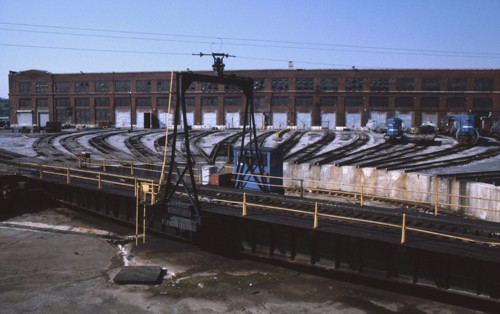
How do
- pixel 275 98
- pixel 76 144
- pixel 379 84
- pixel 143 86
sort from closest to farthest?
1. pixel 76 144
2. pixel 379 84
3. pixel 275 98
4. pixel 143 86

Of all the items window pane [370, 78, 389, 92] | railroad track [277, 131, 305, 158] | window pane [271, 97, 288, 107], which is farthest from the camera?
window pane [271, 97, 288, 107]

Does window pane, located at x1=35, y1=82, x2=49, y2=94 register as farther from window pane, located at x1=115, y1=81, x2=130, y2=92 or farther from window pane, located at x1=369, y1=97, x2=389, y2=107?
window pane, located at x1=369, y1=97, x2=389, y2=107

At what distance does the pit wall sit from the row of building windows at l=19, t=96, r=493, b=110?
47.6m

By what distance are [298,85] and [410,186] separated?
A: 54038mm

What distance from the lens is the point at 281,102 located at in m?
75.5

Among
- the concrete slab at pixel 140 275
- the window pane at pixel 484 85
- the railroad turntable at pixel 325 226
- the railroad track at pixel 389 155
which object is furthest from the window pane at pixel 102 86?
the concrete slab at pixel 140 275

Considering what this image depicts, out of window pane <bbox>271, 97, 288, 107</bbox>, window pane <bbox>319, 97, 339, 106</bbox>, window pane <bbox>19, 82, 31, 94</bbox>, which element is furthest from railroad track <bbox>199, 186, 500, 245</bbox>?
window pane <bbox>19, 82, 31, 94</bbox>

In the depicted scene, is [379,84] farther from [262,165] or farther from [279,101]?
[262,165]

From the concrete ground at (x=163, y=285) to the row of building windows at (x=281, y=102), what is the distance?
61089 mm

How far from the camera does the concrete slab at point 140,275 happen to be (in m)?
12.4

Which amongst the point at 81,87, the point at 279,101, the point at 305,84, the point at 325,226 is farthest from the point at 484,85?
the point at 81,87

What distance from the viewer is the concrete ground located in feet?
35.7

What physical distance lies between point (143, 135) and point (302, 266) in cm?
5026

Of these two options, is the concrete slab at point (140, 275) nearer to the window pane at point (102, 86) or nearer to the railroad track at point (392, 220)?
the railroad track at point (392, 220)
